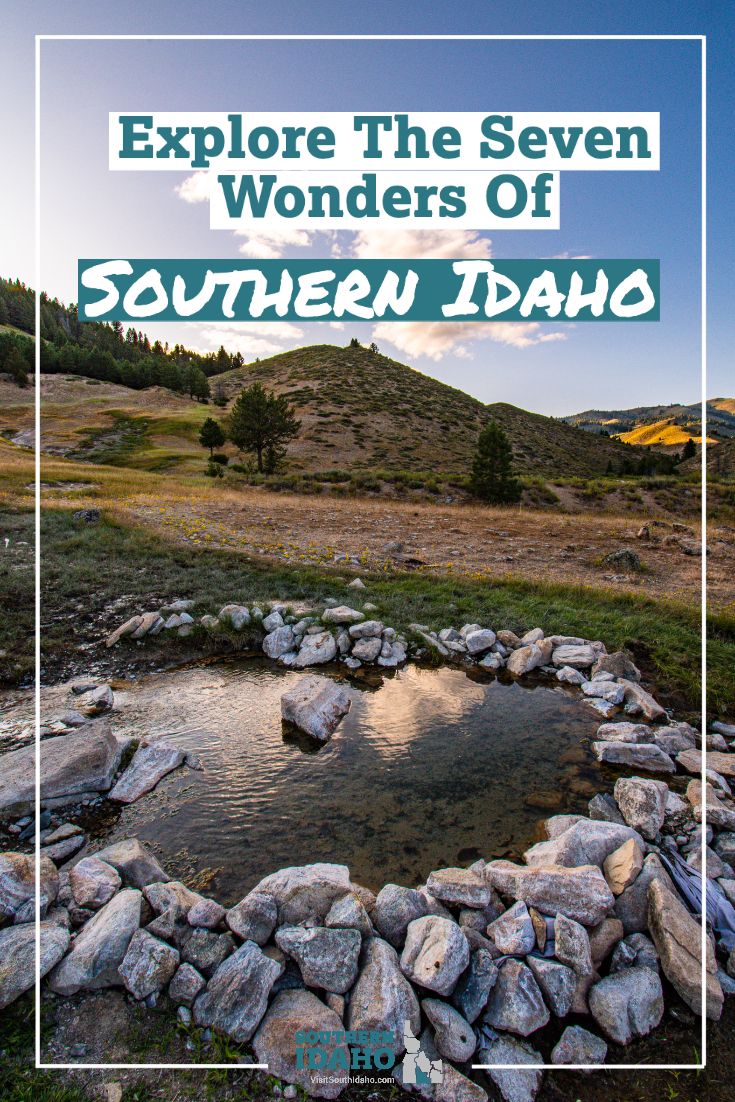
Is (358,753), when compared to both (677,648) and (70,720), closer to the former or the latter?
(70,720)

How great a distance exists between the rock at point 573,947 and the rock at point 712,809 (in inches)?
117

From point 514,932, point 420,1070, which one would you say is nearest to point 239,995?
point 420,1070

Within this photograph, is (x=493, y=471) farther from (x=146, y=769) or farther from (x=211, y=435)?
(x=211, y=435)

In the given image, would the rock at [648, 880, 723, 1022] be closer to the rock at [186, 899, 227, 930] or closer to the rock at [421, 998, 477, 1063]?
the rock at [421, 998, 477, 1063]

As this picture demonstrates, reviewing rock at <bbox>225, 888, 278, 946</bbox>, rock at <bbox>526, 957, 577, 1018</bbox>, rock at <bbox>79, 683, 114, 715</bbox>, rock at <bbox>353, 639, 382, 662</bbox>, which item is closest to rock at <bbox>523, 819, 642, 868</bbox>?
rock at <bbox>526, 957, 577, 1018</bbox>

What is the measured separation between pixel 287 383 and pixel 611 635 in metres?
107

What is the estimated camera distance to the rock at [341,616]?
40.1ft

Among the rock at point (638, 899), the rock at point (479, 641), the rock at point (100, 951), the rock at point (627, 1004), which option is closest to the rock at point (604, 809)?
the rock at point (638, 899)

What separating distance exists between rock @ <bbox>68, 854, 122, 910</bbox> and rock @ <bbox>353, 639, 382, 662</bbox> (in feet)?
21.9

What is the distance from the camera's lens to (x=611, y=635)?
1198 cm

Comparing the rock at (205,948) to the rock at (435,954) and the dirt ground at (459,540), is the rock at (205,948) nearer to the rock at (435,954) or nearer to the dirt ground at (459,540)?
the rock at (435,954)

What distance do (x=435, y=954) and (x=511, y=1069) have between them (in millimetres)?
872

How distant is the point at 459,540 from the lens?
22.1 m

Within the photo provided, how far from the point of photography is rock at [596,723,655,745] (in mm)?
8242
